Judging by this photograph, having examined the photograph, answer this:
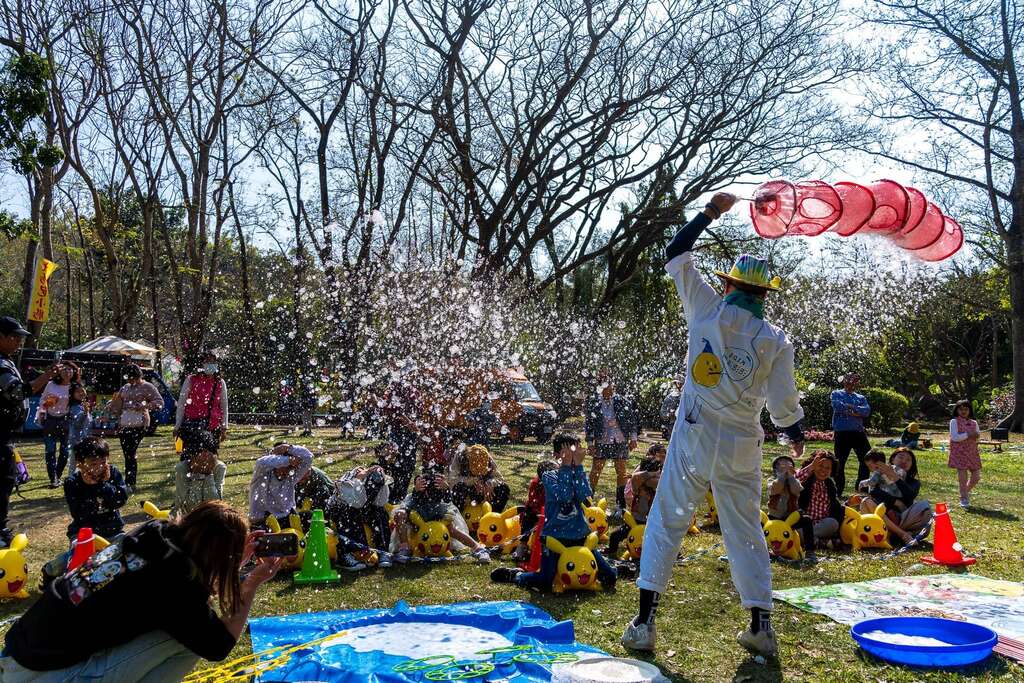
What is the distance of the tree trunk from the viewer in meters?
22.6

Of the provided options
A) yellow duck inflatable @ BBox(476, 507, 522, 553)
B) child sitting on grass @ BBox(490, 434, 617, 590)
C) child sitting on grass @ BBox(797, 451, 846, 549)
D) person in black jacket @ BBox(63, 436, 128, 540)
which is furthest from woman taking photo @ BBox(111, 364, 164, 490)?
child sitting on grass @ BBox(797, 451, 846, 549)

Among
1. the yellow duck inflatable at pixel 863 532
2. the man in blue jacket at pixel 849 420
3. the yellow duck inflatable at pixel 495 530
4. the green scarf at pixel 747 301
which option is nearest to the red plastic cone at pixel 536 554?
the yellow duck inflatable at pixel 495 530

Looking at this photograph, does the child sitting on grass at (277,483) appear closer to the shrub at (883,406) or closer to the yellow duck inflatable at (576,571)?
the yellow duck inflatable at (576,571)

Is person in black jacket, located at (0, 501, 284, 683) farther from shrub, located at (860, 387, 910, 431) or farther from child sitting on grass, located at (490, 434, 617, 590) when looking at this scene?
shrub, located at (860, 387, 910, 431)

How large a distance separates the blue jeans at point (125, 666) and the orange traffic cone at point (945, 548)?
6469mm

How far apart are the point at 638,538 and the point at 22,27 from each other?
17.3 meters

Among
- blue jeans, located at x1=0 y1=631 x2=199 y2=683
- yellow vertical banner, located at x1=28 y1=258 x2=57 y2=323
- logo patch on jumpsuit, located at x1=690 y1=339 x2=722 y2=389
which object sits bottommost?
blue jeans, located at x1=0 y1=631 x2=199 y2=683

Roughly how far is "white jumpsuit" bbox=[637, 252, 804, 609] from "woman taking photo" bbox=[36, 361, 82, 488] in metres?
9.65

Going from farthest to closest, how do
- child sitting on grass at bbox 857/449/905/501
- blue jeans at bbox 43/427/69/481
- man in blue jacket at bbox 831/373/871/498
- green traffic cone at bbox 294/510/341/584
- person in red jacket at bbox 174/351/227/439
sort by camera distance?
blue jeans at bbox 43/427/69/481 → man in blue jacket at bbox 831/373/871/498 → person in red jacket at bbox 174/351/227/439 → child sitting on grass at bbox 857/449/905/501 → green traffic cone at bbox 294/510/341/584

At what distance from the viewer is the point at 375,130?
21.9m

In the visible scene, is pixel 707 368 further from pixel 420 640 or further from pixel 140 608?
pixel 140 608

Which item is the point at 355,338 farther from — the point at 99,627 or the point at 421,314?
the point at 99,627

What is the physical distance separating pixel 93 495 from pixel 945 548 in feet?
23.6

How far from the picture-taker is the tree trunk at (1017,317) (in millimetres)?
22625
